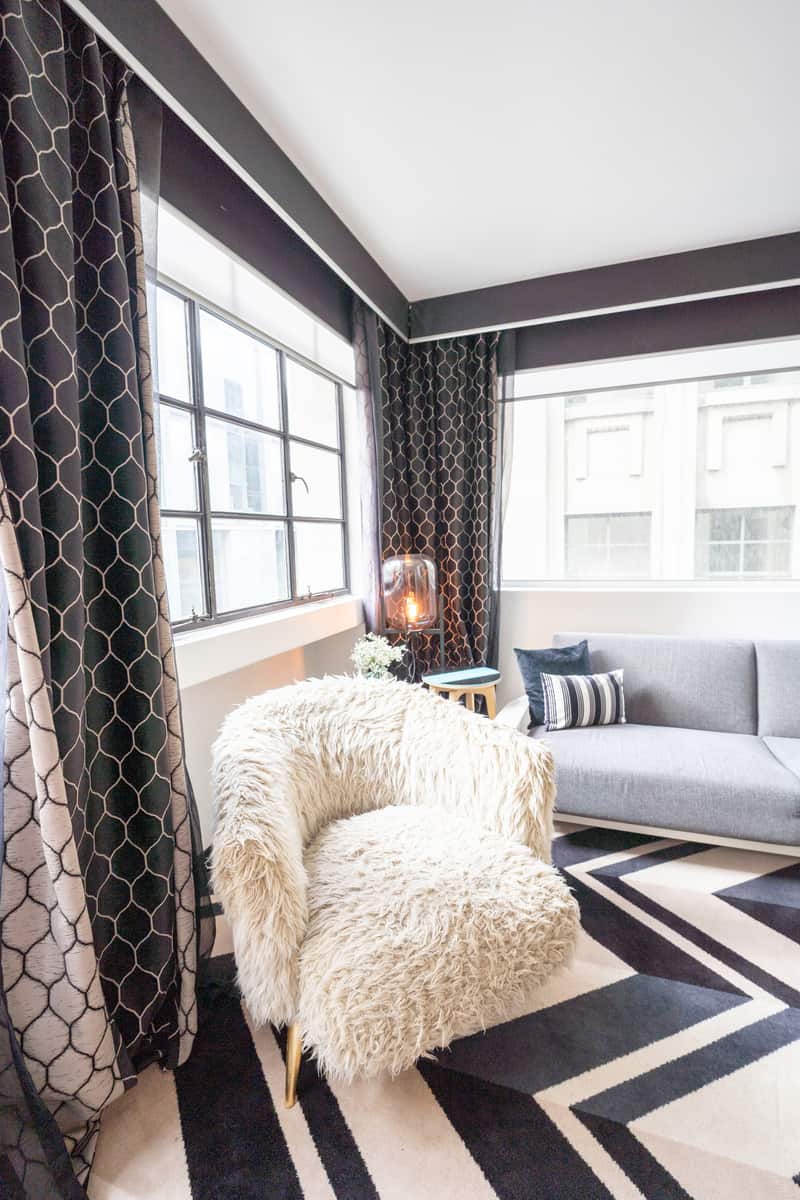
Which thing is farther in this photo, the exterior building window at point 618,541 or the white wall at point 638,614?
the exterior building window at point 618,541

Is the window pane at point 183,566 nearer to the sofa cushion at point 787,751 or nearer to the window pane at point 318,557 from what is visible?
the window pane at point 318,557

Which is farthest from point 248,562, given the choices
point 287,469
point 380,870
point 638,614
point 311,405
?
point 638,614

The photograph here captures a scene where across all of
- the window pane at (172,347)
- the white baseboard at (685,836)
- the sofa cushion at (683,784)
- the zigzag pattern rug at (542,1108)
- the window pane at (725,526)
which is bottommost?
the zigzag pattern rug at (542,1108)

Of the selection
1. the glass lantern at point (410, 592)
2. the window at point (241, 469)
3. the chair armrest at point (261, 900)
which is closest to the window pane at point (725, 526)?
the glass lantern at point (410, 592)

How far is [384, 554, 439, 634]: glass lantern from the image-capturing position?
2689 mm

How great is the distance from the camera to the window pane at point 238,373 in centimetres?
207

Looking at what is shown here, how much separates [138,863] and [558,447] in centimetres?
397

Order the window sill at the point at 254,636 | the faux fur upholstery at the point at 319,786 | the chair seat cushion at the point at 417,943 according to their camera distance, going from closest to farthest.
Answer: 1. the chair seat cushion at the point at 417,943
2. the faux fur upholstery at the point at 319,786
3. the window sill at the point at 254,636

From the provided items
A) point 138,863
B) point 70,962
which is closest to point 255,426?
point 138,863

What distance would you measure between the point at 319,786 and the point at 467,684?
1.02m

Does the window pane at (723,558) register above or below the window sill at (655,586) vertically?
above

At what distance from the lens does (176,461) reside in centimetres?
191

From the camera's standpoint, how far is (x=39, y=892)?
1.10 m

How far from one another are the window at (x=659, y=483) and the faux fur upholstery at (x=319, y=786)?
211 centimetres
